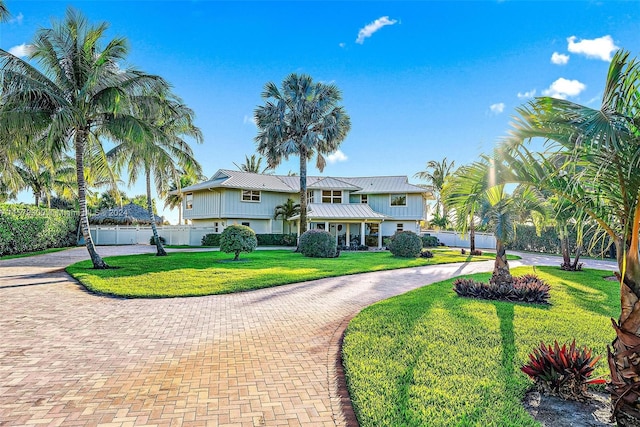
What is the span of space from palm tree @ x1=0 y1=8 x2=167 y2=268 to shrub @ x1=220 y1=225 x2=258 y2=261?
16.9ft

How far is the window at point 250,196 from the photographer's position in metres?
29.8

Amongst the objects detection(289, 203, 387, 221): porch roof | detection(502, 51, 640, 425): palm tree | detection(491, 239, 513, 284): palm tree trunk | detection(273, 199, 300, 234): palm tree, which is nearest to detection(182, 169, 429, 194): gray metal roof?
detection(273, 199, 300, 234): palm tree

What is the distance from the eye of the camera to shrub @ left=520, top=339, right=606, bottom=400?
12.6ft

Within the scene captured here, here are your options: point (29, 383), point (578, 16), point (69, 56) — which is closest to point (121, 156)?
point (69, 56)

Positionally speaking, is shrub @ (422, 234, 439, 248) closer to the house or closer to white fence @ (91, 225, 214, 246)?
the house

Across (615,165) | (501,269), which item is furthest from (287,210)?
(615,165)

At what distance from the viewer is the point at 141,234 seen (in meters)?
31.1

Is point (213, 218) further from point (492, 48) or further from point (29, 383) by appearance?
point (29, 383)

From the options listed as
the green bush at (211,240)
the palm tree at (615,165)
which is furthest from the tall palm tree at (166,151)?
the palm tree at (615,165)

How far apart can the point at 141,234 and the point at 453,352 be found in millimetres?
31648

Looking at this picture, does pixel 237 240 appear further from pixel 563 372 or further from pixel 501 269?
pixel 563 372

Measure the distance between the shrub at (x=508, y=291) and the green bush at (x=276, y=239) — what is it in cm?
2097

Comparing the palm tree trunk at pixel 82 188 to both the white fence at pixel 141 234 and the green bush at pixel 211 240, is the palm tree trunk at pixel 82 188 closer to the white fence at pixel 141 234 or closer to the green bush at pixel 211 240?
the green bush at pixel 211 240

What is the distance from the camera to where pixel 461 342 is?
5.59 metres
